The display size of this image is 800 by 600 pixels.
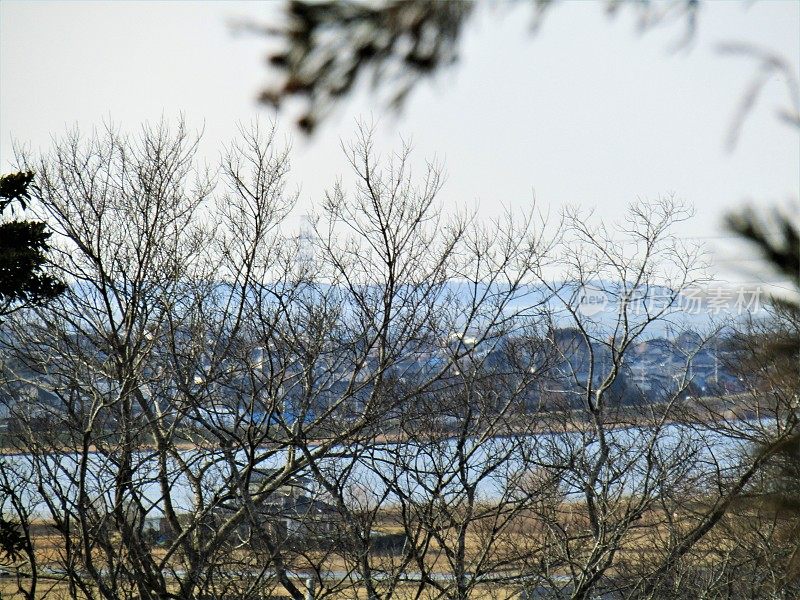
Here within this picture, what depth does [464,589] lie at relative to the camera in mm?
9852

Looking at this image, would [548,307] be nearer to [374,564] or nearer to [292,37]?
[374,564]

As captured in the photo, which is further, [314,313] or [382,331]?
[314,313]

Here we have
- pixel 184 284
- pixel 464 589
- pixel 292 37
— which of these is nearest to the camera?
pixel 292 37

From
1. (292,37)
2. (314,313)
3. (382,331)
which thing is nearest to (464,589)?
(382,331)

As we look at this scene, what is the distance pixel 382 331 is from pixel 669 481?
208 inches

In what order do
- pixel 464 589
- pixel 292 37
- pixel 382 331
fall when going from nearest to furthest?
pixel 292 37 < pixel 464 589 < pixel 382 331

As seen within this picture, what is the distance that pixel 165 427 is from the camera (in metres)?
11.9

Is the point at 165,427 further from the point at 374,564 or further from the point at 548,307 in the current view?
the point at 548,307

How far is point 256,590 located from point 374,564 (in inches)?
126

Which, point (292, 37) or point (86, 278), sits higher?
point (86, 278)

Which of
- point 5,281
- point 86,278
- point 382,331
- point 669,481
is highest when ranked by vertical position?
point 86,278

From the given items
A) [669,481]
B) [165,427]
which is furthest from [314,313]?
[669,481]

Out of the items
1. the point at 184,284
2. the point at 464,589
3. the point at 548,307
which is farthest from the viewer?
the point at 548,307

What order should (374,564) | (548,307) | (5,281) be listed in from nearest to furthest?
(5,281), (374,564), (548,307)
